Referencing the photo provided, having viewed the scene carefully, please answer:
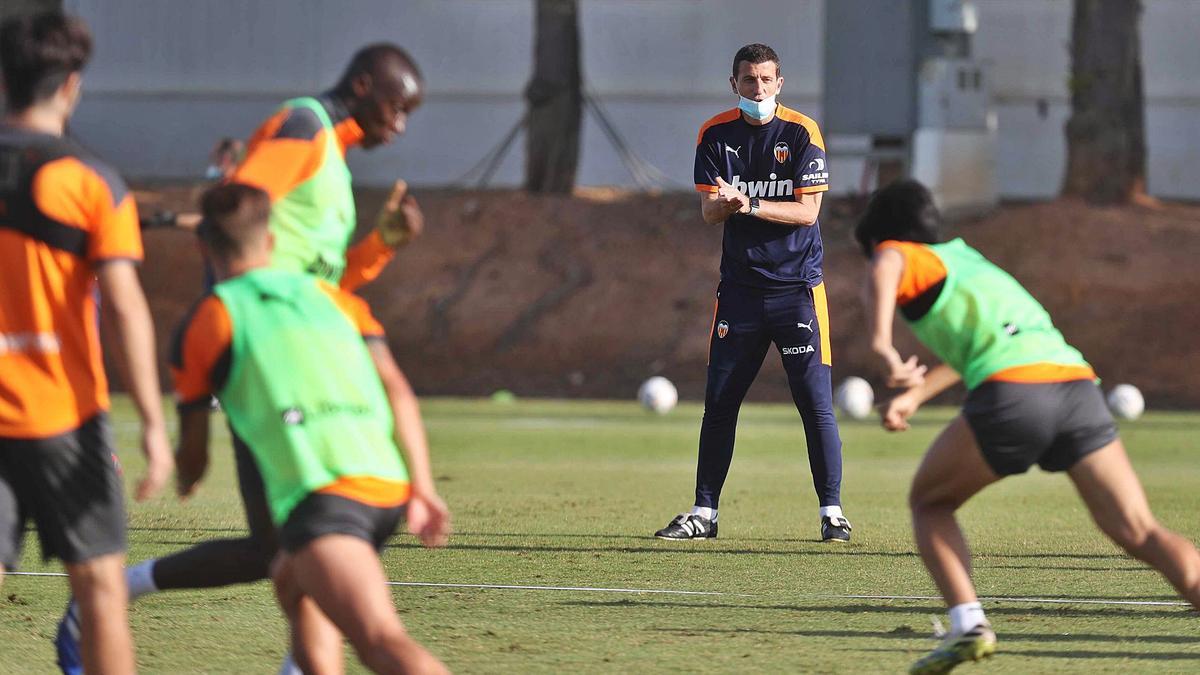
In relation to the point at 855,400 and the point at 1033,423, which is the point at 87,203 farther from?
the point at 855,400

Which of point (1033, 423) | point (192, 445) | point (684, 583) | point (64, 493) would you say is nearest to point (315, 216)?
point (192, 445)

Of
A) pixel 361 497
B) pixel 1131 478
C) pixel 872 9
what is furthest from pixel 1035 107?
pixel 361 497

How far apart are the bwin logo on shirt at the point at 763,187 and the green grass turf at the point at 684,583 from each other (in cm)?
172

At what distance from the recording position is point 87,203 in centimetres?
503

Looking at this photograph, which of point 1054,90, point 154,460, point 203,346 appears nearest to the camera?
point 203,346

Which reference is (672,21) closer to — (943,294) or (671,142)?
(671,142)

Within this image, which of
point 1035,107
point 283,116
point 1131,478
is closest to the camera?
point 283,116

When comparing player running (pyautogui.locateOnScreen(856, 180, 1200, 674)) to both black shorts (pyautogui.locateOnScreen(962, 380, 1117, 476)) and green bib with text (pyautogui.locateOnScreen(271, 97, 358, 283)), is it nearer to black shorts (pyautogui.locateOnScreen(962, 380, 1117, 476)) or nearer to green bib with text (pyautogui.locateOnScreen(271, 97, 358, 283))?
black shorts (pyautogui.locateOnScreen(962, 380, 1117, 476))

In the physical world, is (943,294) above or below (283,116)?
below

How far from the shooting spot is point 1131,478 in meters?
6.15

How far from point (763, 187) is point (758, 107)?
396 millimetres

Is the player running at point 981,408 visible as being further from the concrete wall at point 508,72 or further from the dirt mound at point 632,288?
the concrete wall at point 508,72

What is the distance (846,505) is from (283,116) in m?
6.79

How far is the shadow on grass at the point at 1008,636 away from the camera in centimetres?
689
